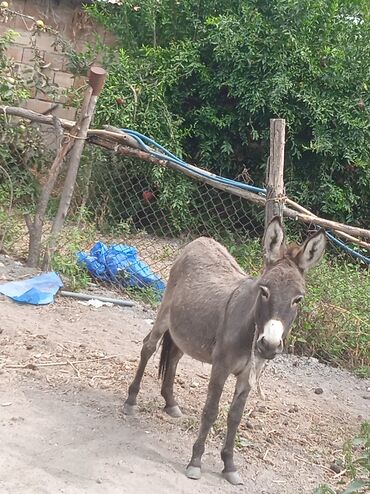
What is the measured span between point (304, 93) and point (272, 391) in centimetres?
466

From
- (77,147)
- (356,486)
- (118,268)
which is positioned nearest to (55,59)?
(77,147)

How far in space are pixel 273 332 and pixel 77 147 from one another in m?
3.83

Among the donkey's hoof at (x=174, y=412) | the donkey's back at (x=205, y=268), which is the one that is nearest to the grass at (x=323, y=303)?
the donkey's back at (x=205, y=268)

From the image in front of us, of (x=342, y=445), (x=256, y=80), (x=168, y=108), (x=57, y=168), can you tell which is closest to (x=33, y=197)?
(x=57, y=168)

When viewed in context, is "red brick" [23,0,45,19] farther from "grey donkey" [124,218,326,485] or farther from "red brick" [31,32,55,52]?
"grey donkey" [124,218,326,485]

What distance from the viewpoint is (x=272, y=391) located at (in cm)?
542

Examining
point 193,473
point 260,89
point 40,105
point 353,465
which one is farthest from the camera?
point 40,105

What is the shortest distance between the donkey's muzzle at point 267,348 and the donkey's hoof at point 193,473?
0.79 m

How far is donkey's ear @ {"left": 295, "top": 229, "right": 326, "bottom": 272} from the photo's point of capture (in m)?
3.75

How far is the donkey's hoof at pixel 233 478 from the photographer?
3979 millimetres

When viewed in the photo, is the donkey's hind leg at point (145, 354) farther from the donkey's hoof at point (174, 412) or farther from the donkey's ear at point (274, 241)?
the donkey's ear at point (274, 241)

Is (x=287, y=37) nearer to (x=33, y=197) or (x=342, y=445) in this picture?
(x=33, y=197)

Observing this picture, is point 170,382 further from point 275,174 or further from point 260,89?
point 260,89

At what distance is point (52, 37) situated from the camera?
1070 cm
